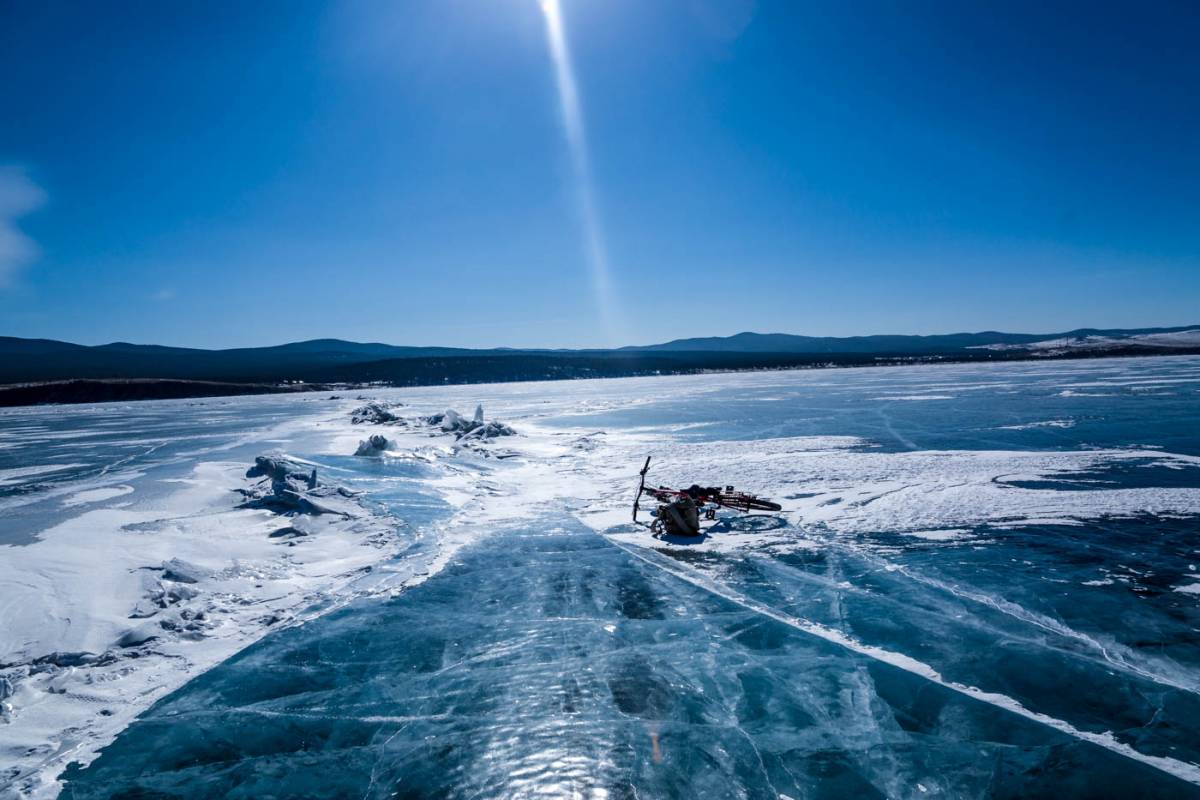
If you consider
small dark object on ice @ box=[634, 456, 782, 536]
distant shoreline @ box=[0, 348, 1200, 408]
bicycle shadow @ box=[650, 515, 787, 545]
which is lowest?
bicycle shadow @ box=[650, 515, 787, 545]

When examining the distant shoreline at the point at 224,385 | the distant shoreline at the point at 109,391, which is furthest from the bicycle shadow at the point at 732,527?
the distant shoreline at the point at 109,391

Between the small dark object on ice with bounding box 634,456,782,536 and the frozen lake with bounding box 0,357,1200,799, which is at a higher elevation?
the small dark object on ice with bounding box 634,456,782,536

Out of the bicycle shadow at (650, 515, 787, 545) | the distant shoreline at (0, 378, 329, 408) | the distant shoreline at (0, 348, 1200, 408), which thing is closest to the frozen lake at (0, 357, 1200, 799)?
the bicycle shadow at (650, 515, 787, 545)

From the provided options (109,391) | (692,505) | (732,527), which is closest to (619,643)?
(692,505)

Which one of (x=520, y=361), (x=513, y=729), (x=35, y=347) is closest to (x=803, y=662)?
(x=513, y=729)

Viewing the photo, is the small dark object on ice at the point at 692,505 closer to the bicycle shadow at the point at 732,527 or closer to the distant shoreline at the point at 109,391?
the bicycle shadow at the point at 732,527

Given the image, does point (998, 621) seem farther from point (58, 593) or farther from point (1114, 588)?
point (58, 593)

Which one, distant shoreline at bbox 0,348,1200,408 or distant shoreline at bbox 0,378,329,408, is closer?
distant shoreline at bbox 0,378,329,408

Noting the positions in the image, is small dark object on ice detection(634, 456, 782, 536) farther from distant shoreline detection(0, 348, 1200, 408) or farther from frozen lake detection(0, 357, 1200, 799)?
distant shoreline detection(0, 348, 1200, 408)
